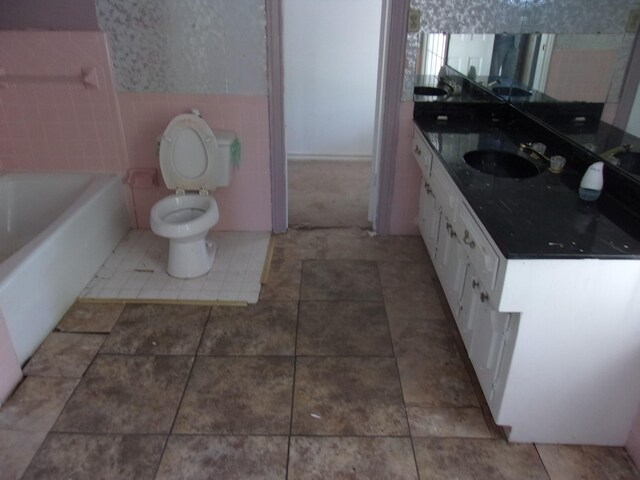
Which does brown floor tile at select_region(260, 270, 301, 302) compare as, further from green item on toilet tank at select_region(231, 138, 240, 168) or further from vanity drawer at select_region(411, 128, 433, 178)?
vanity drawer at select_region(411, 128, 433, 178)

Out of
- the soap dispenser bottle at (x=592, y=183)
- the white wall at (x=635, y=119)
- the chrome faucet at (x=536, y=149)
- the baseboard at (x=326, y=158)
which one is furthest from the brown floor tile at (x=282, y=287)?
the baseboard at (x=326, y=158)

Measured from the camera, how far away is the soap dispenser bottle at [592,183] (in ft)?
5.97

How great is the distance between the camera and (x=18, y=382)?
2107 mm

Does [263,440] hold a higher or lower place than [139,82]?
lower

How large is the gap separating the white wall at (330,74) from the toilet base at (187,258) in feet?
5.97

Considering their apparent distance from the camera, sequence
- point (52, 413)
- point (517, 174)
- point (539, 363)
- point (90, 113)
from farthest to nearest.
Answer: point (90, 113) < point (517, 174) < point (52, 413) < point (539, 363)

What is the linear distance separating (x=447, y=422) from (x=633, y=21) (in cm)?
175

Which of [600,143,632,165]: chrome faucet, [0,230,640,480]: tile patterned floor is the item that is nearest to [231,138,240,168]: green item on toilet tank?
[0,230,640,480]: tile patterned floor

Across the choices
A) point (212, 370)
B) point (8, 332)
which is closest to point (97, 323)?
point (8, 332)

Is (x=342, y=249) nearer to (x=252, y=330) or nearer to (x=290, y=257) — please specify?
(x=290, y=257)

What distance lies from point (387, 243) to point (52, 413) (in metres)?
2.13

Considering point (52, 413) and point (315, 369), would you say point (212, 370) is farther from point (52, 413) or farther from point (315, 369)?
point (52, 413)

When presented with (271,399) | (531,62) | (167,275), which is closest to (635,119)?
(531,62)

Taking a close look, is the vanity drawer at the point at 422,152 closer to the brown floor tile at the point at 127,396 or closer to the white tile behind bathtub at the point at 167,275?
the white tile behind bathtub at the point at 167,275
